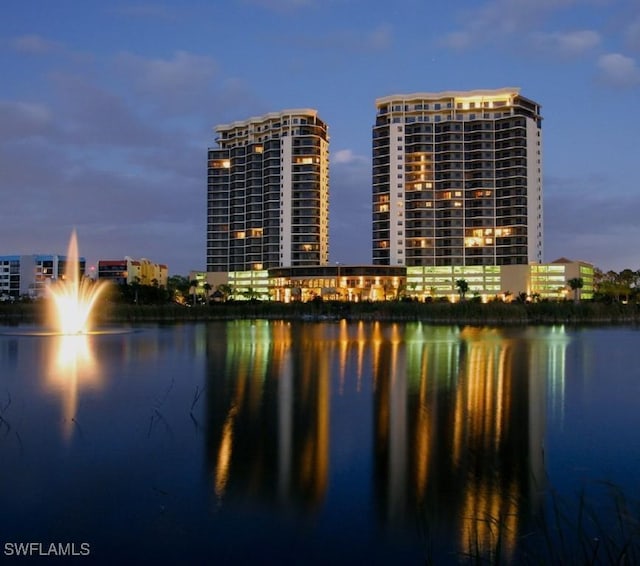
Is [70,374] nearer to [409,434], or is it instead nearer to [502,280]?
[409,434]

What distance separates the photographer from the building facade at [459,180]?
433 ft

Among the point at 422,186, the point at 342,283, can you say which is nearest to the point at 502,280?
the point at 422,186

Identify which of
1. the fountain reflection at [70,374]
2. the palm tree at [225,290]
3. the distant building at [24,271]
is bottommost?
the fountain reflection at [70,374]

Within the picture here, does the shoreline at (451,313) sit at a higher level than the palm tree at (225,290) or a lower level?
lower

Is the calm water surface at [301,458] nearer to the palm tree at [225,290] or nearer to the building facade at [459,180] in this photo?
the building facade at [459,180]

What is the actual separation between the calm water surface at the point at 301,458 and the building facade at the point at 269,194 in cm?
12064

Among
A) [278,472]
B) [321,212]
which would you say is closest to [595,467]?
[278,472]

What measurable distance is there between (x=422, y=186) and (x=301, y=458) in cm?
12961

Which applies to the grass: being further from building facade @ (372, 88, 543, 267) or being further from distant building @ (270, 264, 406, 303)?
building facade @ (372, 88, 543, 267)

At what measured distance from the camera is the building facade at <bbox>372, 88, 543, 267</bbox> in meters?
132

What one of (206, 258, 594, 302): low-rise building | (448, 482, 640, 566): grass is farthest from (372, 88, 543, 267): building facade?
(448, 482, 640, 566): grass

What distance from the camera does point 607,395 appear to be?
20844mm

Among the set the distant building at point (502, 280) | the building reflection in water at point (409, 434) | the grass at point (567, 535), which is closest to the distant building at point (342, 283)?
the distant building at point (502, 280)

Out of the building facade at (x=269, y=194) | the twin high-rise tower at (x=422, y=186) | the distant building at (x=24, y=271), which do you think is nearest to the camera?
the twin high-rise tower at (x=422, y=186)
